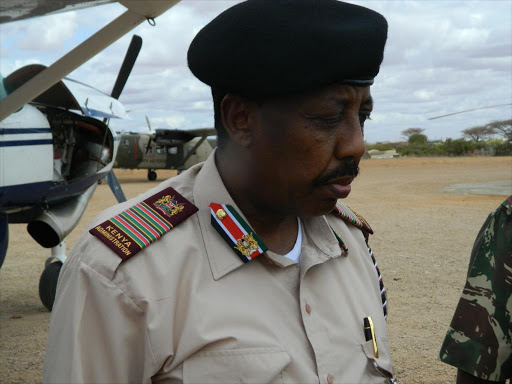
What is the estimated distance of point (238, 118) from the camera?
153cm

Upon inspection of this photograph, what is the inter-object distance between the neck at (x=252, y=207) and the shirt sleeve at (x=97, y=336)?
16.0 inches

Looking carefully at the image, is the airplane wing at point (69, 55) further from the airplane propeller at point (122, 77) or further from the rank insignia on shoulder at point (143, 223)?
the rank insignia on shoulder at point (143, 223)

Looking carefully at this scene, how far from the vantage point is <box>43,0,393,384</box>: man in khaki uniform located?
1364 mm

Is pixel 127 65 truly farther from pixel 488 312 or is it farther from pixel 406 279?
pixel 488 312

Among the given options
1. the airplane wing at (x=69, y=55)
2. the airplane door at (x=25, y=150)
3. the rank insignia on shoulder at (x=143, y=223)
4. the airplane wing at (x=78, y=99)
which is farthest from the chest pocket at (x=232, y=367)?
the airplane wing at (x=78, y=99)

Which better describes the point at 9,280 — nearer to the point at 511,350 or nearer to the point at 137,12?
the point at 137,12

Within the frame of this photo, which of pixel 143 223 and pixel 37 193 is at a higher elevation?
pixel 143 223

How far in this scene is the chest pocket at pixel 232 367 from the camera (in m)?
1.35

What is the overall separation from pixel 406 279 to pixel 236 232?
239 inches

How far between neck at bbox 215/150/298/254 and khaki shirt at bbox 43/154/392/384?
0.31 feet

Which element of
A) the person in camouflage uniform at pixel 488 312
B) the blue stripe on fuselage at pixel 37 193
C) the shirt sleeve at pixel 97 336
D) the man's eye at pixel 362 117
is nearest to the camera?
the shirt sleeve at pixel 97 336

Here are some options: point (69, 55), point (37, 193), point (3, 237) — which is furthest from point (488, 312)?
point (3, 237)

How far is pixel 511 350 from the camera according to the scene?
1.86 meters

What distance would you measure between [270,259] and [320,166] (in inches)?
10.2
